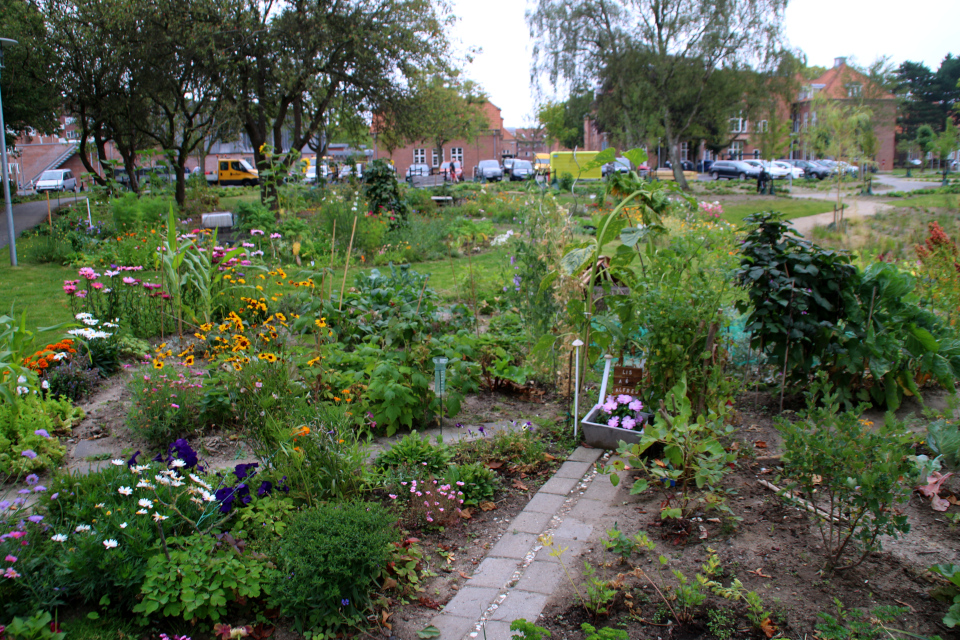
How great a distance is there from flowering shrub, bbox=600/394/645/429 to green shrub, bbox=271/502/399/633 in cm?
158

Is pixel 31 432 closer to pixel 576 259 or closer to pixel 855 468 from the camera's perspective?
pixel 576 259

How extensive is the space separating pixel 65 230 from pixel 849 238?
1296cm

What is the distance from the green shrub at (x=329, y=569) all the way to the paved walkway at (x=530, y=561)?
0.29 m

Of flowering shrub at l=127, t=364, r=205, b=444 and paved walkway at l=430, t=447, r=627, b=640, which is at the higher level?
flowering shrub at l=127, t=364, r=205, b=444

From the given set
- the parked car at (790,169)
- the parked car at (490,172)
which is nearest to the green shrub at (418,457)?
the parked car at (490,172)

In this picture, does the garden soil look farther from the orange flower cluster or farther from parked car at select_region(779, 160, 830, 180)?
parked car at select_region(779, 160, 830, 180)

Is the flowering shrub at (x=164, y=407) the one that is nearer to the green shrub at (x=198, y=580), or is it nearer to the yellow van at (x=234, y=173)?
the green shrub at (x=198, y=580)

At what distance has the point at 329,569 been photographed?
79.0 inches

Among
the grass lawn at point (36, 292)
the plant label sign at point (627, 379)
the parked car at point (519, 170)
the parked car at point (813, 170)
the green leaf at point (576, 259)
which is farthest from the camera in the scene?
the parked car at point (813, 170)

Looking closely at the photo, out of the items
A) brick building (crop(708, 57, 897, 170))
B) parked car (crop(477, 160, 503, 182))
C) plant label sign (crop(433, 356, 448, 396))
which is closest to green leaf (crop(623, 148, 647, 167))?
plant label sign (crop(433, 356, 448, 396))

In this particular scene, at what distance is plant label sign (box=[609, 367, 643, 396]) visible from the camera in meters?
3.45

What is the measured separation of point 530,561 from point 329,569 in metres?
0.84

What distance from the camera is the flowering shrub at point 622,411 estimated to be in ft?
10.9

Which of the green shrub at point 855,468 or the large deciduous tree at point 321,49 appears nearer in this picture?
the green shrub at point 855,468
